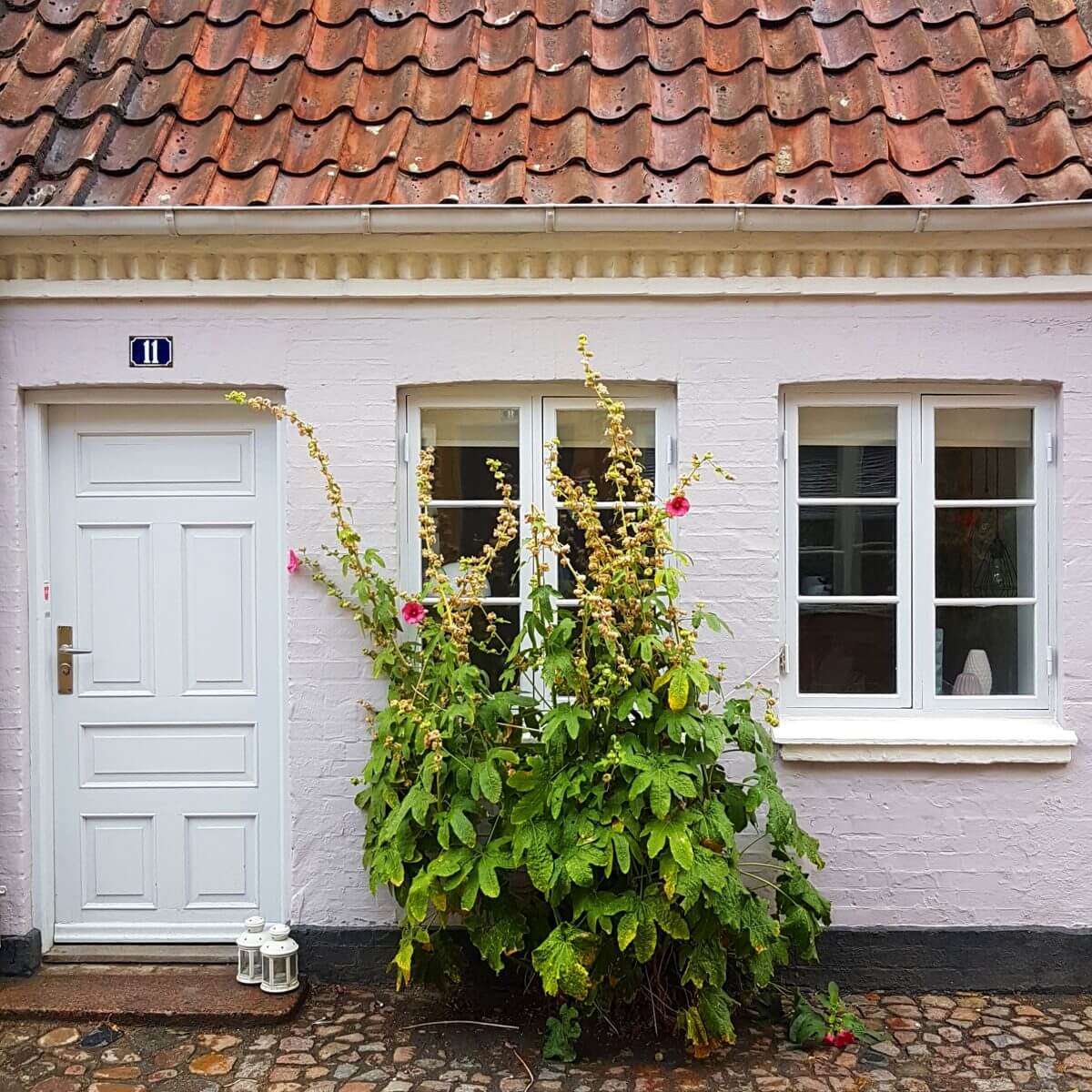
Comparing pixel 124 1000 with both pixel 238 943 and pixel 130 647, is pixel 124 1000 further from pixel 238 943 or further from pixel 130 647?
pixel 130 647

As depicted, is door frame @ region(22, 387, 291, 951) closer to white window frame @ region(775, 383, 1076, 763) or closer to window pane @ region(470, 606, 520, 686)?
window pane @ region(470, 606, 520, 686)

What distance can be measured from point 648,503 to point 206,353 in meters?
2.04

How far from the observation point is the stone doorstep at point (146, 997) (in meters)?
5.07

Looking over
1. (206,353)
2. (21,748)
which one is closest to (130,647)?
(21,748)

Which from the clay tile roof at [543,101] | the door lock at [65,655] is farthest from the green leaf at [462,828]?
the clay tile roof at [543,101]

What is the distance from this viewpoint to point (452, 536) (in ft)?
18.3

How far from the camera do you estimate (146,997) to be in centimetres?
518

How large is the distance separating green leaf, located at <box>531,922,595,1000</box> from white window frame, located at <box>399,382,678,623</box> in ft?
4.85

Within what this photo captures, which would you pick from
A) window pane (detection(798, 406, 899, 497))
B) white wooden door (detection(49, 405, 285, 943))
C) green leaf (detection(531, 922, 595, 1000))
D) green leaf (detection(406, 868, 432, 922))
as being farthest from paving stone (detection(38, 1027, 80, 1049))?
window pane (detection(798, 406, 899, 497))

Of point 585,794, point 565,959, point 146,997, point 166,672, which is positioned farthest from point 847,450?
point 146,997

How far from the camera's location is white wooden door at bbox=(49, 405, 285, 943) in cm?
556

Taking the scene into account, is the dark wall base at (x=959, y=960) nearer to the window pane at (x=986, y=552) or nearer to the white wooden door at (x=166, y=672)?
the window pane at (x=986, y=552)

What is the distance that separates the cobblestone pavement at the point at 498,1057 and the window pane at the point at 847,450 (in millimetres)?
2209

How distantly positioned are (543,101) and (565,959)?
3.68m
